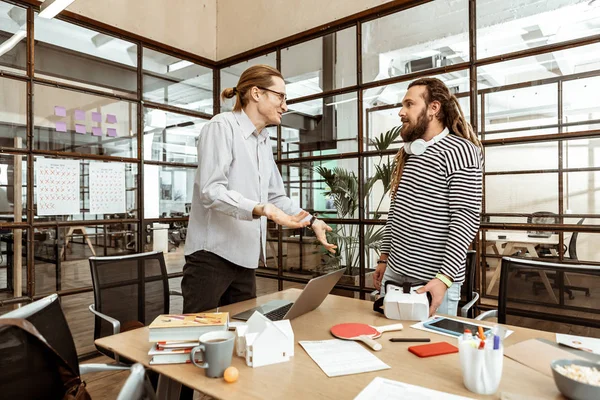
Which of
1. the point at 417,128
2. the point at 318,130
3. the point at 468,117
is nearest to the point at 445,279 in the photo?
the point at 417,128

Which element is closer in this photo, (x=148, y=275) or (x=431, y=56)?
(x=148, y=275)

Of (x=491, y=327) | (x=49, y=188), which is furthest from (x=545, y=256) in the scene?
(x=49, y=188)

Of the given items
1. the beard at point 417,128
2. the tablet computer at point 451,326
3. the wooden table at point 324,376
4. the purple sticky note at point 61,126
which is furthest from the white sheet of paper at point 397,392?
the purple sticky note at point 61,126

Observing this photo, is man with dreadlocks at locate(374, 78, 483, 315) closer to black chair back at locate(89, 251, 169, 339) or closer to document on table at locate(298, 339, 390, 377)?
document on table at locate(298, 339, 390, 377)

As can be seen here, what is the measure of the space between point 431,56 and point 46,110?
2.60 metres

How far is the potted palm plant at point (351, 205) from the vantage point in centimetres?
279

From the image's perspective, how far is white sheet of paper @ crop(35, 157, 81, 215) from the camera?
267 cm

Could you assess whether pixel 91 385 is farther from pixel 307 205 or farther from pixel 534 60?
pixel 534 60

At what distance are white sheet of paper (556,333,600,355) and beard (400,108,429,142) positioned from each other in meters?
0.97

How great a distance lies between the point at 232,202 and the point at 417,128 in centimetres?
92

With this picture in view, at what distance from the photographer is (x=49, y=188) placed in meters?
2.71

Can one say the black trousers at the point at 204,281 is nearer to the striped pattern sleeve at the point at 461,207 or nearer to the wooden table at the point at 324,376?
the wooden table at the point at 324,376

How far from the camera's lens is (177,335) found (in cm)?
112

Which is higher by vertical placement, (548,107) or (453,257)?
(548,107)
